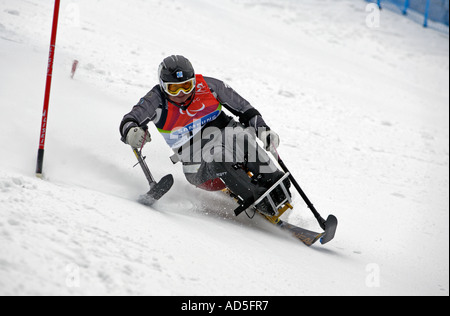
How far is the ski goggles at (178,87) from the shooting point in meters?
4.48

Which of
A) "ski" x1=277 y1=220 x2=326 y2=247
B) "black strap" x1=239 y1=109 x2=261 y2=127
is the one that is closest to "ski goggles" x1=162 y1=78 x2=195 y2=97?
"black strap" x1=239 y1=109 x2=261 y2=127

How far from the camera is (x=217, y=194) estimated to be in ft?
17.5

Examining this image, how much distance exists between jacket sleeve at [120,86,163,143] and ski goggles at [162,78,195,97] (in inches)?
6.0

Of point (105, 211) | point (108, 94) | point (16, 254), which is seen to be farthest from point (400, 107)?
point (16, 254)

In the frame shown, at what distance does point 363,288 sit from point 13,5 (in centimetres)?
928

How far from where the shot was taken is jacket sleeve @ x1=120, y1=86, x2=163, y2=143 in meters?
4.35

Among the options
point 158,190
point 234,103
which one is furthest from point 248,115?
point 158,190

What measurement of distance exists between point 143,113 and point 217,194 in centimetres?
136

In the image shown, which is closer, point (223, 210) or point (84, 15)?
point (223, 210)

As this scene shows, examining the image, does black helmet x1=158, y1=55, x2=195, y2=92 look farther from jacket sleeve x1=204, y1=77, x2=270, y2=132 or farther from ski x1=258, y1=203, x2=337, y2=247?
ski x1=258, y1=203, x2=337, y2=247

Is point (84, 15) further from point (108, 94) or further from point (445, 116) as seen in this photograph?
point (445, 116)

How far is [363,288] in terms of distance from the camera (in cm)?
342

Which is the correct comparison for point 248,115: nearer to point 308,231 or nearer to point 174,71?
point 174,71

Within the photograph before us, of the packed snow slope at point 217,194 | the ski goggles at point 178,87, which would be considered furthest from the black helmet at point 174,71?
the packed snow slope at point 217,194
